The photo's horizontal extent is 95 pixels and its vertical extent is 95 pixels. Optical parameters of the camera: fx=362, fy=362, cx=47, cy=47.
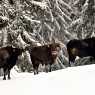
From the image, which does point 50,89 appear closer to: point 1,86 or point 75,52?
point 1,86

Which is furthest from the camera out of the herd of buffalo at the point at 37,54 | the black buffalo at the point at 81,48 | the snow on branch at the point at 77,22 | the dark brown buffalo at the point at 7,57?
the snow on branch at the point at 77,22

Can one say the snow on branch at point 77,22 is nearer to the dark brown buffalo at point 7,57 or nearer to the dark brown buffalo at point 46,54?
the dark brown buffalo at point 46,54

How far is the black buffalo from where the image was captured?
1833cm

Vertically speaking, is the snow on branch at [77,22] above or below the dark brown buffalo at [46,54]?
below

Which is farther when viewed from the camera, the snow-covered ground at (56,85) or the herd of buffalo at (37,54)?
the herd of buffalo at (37,54)

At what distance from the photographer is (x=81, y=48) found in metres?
18.5

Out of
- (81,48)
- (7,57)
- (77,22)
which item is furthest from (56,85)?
Answer: (77,22)

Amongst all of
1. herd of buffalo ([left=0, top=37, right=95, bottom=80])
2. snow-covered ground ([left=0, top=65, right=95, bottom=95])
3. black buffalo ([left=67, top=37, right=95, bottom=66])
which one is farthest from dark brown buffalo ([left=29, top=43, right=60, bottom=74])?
black buffalo ([left=67, top=37, right=95, bottom=66])

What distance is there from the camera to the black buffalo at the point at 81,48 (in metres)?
18.3

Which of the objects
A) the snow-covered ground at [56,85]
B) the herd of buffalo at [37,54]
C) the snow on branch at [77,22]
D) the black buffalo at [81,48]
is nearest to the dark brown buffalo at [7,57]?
the herd of buffalo at [37,54]

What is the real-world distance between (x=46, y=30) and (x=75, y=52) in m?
11.7

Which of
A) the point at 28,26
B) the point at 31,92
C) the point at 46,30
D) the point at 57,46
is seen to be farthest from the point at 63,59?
the point at 31,92

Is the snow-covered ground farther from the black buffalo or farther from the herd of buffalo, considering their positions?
the black buffalo

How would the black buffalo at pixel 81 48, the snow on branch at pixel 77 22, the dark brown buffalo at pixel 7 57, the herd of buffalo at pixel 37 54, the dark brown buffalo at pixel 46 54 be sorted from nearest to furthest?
the dark brown buffalo at pixel 7 57
the herd of buffalo at pixel 37 54
the dark brown buffalo at pixel 46 54
the black buffalo at pixel 81 48
the snow on branch at pixel 77 22
